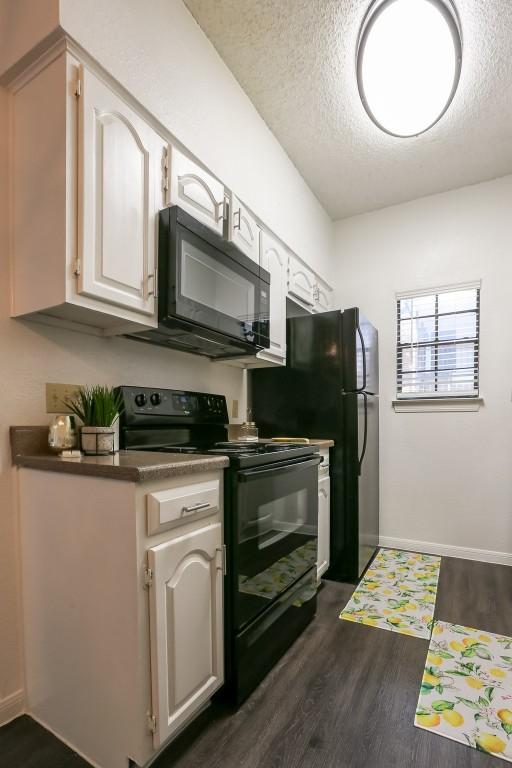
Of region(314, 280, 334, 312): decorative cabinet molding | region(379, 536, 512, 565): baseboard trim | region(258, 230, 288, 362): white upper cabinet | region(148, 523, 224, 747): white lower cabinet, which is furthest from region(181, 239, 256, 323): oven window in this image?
region(379, 536, 512, 565): baseboard trim

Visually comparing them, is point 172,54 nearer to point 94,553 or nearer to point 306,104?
point 306,104

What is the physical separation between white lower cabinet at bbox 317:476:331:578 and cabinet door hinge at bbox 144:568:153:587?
1424mm

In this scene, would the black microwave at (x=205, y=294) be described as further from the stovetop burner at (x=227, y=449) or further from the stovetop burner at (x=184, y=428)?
the stovetop burner at (x=227, y=449)

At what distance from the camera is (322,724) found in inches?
53.4

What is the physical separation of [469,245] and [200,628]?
3163 mm

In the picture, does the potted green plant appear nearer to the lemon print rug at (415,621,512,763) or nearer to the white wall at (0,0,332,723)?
the white wall at (0,0,332,723)

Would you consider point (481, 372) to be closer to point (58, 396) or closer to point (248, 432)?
point (248, 432)

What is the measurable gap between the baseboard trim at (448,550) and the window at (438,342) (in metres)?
1.14

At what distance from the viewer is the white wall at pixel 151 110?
1345 millimetres

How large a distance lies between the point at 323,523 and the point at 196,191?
1921 millimetres

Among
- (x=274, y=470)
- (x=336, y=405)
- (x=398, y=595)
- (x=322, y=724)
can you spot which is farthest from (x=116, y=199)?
(x=398, y=595)

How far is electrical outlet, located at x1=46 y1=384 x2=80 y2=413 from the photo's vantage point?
4.84 feet

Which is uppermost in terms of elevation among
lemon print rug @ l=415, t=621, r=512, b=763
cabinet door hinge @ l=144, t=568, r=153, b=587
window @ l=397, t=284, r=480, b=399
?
window @ l=397, t=284, r=480, b=399

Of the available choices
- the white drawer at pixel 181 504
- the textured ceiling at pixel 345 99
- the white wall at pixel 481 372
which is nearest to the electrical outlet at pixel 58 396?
the white drawer at pixel 181 504
